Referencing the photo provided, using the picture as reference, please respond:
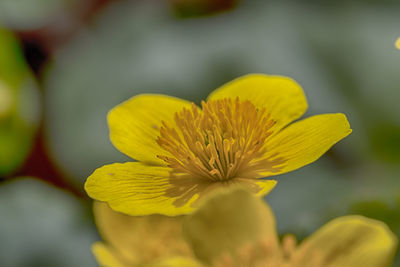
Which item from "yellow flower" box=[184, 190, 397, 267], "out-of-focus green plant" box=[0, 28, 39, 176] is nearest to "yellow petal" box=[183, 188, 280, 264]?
"yellow flower" box=[184, 190, 397, 267]

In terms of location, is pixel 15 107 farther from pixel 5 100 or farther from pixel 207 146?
pixel 207 146

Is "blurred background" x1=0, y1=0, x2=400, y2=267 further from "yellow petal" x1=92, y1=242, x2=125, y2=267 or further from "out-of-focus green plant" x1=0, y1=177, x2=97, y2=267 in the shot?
"yellow petal" x1=92, y1=242, x2=125, y2=267

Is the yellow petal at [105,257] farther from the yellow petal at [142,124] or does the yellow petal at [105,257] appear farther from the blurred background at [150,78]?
the blurred background at [150,78]

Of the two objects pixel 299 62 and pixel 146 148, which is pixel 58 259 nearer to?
pixel 146 148

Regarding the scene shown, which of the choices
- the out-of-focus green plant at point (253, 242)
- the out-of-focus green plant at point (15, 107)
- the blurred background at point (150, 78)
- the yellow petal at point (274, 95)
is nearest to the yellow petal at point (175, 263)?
the out-of-focus green plant at point (253, 242)

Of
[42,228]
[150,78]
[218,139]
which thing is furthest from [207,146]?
[150,78]

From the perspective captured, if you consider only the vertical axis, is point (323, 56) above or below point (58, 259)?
above

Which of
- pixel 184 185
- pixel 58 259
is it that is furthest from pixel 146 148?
pixel 58 259
